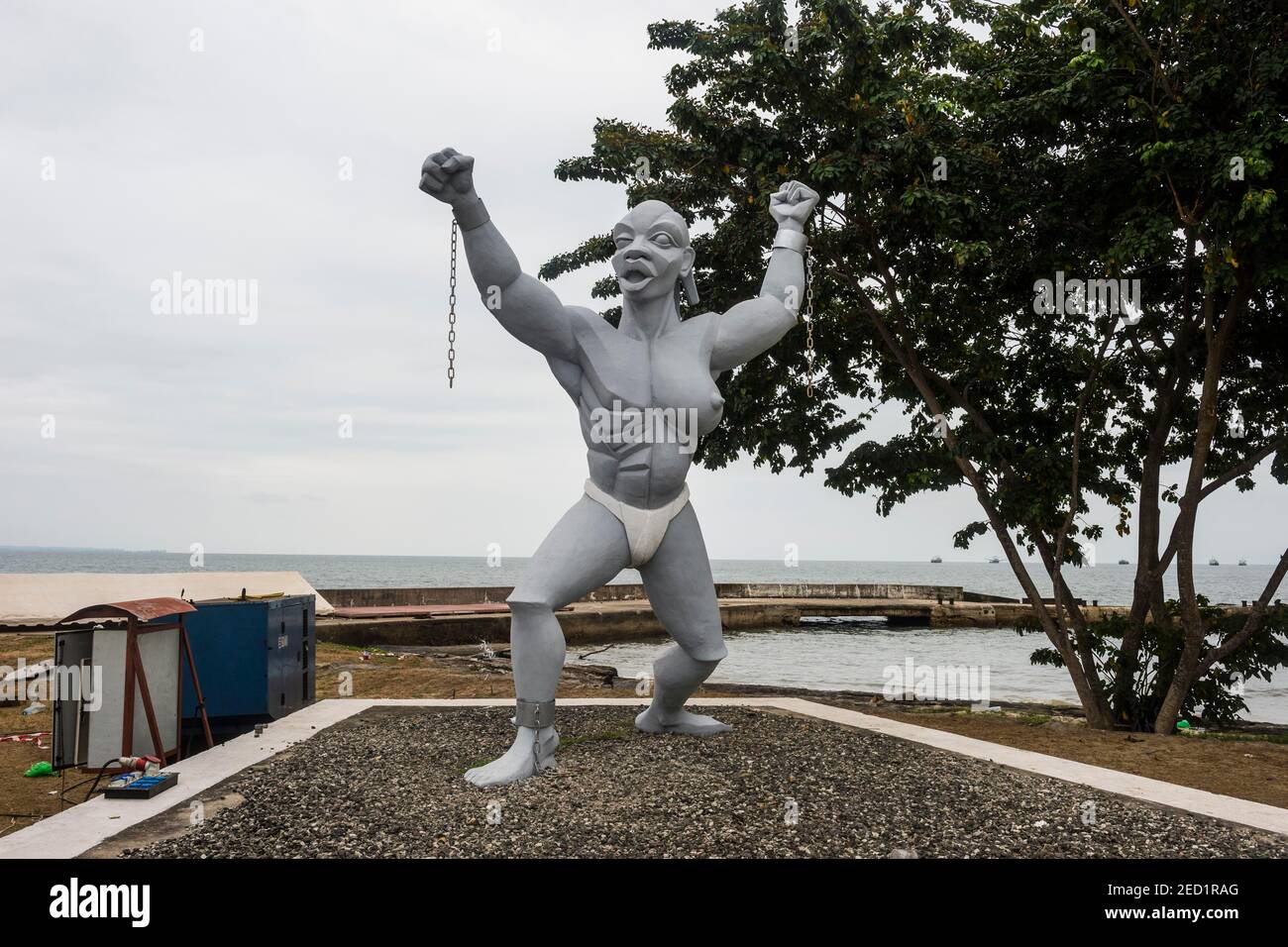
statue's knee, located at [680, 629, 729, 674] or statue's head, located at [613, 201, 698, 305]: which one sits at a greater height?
statue's head, located at [613, 201, 698, 305]

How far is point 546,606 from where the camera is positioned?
14.7 ft

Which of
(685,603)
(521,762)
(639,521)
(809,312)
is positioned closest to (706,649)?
(685,603)

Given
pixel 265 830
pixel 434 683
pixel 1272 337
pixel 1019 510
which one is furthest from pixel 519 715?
pixel 1272 337

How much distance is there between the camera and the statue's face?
488 cm

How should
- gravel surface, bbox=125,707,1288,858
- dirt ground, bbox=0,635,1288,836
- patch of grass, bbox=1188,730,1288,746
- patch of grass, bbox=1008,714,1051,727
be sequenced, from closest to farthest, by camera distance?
A: gravel surface, bbox=125,707,1288,858 → dirt ground, bbox=0,635,1288,836 → patch of grass, bbox=1188,730,1288,746 → patch of grass, bbox=1008,714,1051,727

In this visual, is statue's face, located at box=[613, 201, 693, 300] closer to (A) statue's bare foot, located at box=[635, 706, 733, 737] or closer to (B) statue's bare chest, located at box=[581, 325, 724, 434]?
(B) statue's bare chest, located at box=[581, 325, 724, 434]

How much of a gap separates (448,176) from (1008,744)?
537cm

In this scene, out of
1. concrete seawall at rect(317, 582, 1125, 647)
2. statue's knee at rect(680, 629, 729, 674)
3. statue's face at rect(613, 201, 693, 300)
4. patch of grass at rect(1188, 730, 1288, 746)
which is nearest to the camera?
statue's face at rect(613, 201, 693, 300)

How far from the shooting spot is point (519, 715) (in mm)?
4598

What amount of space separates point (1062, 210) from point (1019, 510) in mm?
2467

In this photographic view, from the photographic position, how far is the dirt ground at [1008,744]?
533cm

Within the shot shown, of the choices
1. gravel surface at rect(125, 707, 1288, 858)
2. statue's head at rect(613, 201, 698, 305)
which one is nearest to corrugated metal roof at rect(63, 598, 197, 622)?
gravel surface at rect(125, 707, 1288, 858)

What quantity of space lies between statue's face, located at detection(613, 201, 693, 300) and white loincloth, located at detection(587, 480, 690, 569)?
1097 millimetres
